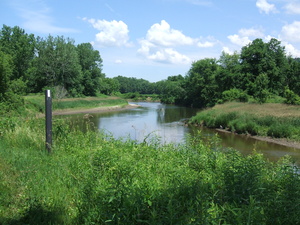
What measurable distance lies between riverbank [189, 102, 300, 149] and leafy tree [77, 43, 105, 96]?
41.8 metres

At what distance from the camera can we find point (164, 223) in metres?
3.10

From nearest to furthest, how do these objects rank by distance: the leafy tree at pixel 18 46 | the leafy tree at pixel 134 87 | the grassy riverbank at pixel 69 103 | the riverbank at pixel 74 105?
the grassy riverbank at pixel 69 103, the riverbank at pixel 74 105, the leafy tree at pixel 18 46, the leafy tree at pixel 134 87

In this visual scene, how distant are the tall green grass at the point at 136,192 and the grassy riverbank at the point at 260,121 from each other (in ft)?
59.6

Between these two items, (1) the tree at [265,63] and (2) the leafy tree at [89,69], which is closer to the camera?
(1) the tree at [265,63]

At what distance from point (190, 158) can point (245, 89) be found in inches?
1841

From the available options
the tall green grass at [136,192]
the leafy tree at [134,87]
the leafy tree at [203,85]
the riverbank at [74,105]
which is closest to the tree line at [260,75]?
the leafy tree at [203,85]

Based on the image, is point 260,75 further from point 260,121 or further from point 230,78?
point 260,121

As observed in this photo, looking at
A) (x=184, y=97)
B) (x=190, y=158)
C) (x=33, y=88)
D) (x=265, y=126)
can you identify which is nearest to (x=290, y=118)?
(x=265, y=126)

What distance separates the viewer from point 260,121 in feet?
84.2

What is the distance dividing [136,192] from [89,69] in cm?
7102

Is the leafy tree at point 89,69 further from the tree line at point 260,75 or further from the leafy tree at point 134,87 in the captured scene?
the leafy tree at point 134,87

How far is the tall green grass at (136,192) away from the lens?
321cm

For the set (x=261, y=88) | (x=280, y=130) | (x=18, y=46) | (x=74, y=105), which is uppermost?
(x=18, y=46)

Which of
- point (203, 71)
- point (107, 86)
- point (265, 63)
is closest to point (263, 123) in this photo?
point (265, 63)
